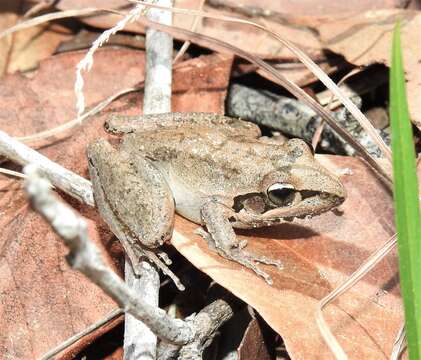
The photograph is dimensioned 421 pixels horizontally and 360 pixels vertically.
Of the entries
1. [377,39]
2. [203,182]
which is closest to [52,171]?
[203,182]

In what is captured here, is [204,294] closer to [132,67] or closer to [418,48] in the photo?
[132,67]

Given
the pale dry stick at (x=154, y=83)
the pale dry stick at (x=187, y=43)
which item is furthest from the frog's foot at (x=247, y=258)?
the pale dry stick at (x=187, y=43)

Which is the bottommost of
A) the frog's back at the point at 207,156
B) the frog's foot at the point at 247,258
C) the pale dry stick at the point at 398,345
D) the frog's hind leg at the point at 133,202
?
the pale dry stick at the point at 398,345

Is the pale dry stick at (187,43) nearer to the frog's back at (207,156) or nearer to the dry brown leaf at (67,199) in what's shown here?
the dry brown leaf at (67,199)

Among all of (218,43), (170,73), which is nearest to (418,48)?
(218,43)

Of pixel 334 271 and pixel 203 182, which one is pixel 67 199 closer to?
pixel 203 182

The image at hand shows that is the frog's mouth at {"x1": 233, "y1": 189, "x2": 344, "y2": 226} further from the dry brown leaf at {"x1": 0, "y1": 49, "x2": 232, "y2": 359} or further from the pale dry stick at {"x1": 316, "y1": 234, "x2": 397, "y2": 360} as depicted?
the dry brown leaf at {"x1": 0, "y1": 49, "x2": 232, "y2": 359}

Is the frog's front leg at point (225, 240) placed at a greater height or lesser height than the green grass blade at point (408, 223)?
lesser
